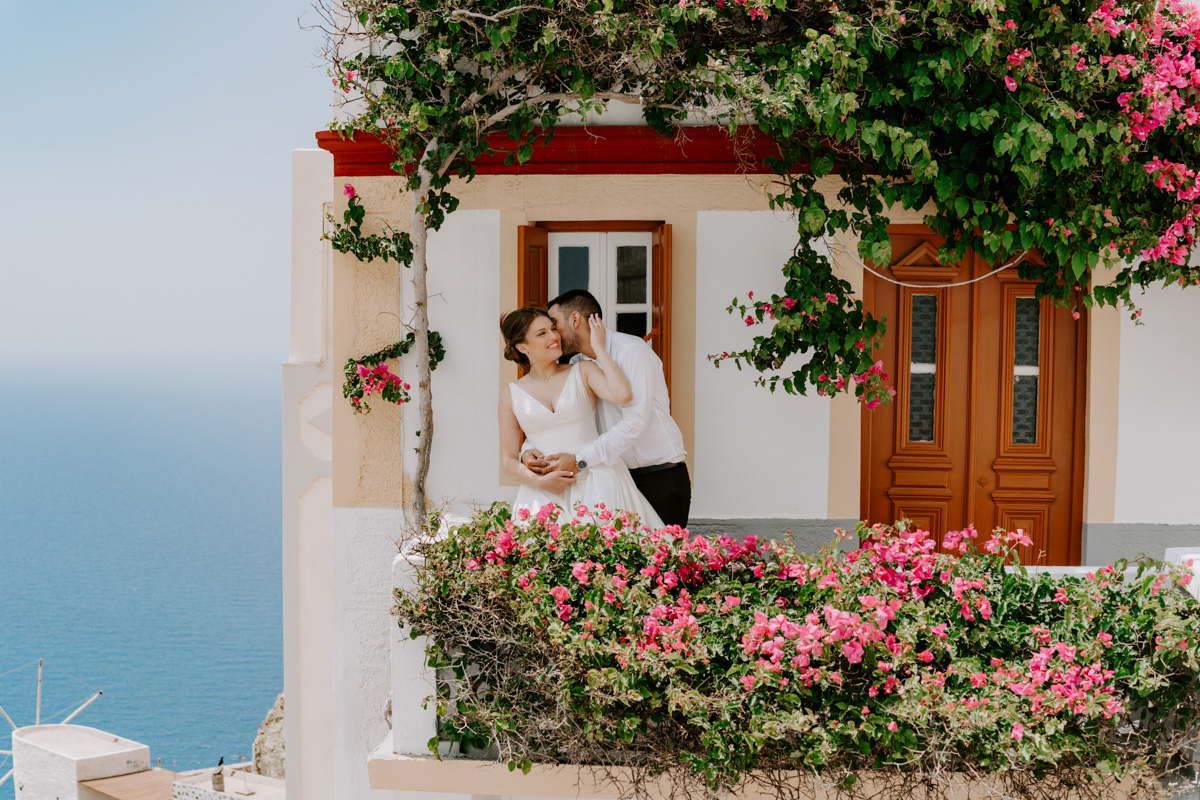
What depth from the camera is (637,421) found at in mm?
4934

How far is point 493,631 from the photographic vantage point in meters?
3.92

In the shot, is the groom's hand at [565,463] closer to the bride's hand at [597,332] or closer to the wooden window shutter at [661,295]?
the bride's hand at [597,332]

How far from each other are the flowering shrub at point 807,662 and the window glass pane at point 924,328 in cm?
223

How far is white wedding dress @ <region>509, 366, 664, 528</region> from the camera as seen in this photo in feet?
16.3

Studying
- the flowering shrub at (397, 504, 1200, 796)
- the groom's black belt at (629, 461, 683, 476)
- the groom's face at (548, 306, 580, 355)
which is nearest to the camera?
the flowering shrub at (397, 504, 1200, 796)

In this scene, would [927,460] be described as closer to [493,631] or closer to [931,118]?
[931,118]

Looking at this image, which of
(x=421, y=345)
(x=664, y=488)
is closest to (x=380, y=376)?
(x=421, y=345)

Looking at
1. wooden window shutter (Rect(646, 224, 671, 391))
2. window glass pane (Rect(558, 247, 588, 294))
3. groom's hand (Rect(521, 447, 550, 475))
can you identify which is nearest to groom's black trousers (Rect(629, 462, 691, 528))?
groom's hand (Rect(521, 447, 550, 475))

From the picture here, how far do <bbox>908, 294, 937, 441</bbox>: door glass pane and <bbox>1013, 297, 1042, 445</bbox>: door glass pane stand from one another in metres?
0.51

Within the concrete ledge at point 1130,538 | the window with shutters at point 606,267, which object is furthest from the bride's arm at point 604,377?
the concrete ledge at point 1130,538

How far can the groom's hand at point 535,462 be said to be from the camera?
505cm

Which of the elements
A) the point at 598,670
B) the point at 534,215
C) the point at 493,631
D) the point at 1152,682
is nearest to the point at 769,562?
the point at 598,670

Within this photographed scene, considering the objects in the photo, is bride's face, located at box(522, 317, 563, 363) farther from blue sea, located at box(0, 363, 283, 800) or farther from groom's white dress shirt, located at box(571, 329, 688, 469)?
blue sea, located at box(0, 363, 283, 800)

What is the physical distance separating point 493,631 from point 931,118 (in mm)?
3247
